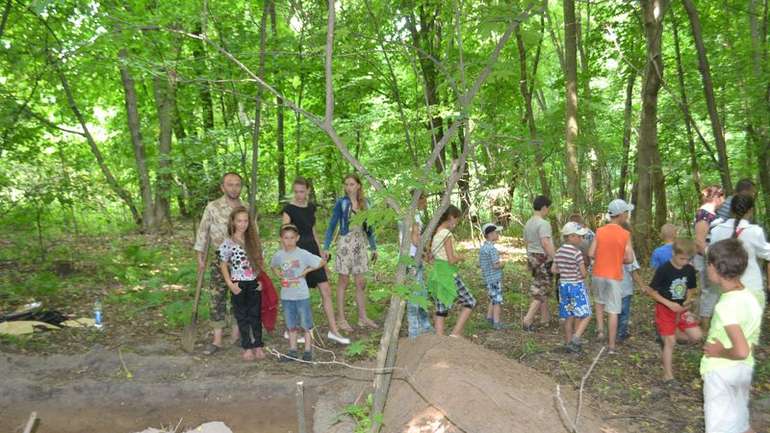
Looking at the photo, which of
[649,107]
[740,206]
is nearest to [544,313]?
[740,206]

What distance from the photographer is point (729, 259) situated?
10.1ft

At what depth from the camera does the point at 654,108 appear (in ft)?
27.8

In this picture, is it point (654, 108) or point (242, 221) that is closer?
point (242, 221)

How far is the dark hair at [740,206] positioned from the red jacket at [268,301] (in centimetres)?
479

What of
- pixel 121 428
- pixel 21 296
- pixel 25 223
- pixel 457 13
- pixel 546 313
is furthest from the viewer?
pixel 25 223

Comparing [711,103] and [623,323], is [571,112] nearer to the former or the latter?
[711,103]

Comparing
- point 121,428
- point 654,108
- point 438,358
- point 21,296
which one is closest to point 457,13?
point 438,358

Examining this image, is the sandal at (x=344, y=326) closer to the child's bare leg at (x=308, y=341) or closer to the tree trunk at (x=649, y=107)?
the child's bare leg at (x=308, y=341)

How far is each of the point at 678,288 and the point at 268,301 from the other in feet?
14.2

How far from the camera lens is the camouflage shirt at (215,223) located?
19.1 ft

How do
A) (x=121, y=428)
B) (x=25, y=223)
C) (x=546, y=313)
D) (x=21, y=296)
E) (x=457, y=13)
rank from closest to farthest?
(x=457, y=13)
(x=121, y=428)
(x=546, y=313)
(x=21, y=296)
(x=25, y=223)

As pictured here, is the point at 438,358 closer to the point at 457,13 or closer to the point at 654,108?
the point at 457,13

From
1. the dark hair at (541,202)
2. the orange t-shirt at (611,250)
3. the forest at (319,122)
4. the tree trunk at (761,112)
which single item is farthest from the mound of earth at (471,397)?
the tree trunk at (761,112)

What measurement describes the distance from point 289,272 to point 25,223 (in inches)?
218
